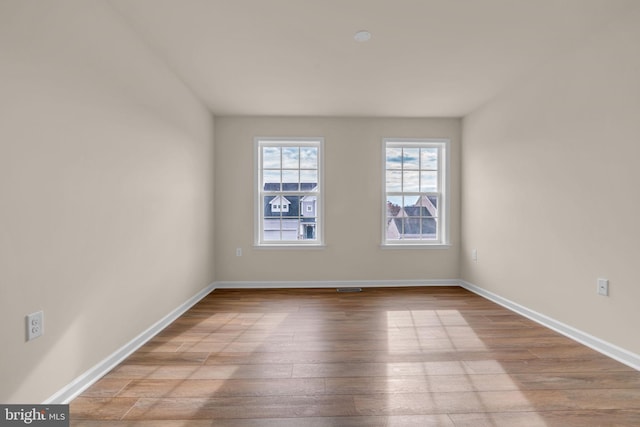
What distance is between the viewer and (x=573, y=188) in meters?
2.46

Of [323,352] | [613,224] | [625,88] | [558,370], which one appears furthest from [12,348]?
[625,88]

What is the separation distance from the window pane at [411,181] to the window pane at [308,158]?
1.32 metres

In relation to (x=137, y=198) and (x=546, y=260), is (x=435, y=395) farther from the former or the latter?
(x=137, y=198)

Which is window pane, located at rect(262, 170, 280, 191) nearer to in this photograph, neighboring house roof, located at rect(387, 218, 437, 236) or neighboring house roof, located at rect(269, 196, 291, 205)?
neighboring house roof, located at rect(269, 196, 291, 205)

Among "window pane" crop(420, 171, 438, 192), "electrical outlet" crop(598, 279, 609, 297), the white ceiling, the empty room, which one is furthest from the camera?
"window pane" crop(420, 171, 438, 192)

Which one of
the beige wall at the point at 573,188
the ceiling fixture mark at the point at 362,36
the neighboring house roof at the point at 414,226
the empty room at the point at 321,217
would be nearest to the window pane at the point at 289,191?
the empty room at the point at 321,217

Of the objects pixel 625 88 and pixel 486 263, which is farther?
pixel 486 263

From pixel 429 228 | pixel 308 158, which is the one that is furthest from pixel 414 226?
pixel 308 158

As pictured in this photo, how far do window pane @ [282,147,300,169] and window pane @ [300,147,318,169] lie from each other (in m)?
0.06

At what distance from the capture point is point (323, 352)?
7.23 ft

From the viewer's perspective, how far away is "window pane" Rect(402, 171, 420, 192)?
4328 mm

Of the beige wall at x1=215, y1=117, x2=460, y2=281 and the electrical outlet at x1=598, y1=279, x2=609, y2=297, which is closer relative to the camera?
the electrical outlet at x1=598, y1=279, x2=609, y2=297

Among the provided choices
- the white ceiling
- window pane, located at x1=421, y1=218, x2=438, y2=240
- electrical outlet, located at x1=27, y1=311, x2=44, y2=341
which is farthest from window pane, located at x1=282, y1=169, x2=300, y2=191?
electrical outlet, located at x1=27, y1=311, x2=44, y2=341

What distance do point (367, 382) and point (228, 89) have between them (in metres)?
3.09
